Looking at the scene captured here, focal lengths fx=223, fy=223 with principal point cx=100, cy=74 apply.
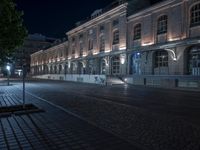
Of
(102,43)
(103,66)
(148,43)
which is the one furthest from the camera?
(102,43)

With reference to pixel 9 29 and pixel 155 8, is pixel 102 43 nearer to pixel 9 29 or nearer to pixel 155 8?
pixel 155 8

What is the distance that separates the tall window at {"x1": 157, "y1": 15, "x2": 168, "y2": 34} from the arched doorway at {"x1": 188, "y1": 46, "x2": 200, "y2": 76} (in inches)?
188

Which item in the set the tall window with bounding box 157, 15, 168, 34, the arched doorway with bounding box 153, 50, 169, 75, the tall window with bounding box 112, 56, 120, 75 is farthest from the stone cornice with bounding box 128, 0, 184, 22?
the tall window with bounding box 112, 56, 120, 75

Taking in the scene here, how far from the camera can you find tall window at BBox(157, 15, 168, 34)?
27706 millimetres

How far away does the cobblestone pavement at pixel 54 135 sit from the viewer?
5.12m

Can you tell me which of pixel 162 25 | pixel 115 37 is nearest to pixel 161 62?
pixel 162 25

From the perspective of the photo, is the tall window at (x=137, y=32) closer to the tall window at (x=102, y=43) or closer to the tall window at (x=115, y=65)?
the tall window at (x=115, y=65)

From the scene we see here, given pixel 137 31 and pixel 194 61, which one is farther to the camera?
pixel 137 31

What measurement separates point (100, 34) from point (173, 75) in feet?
66.2

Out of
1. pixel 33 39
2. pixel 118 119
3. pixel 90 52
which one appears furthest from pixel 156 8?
pixel 33 39

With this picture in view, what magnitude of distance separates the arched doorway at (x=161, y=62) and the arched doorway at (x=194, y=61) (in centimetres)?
296

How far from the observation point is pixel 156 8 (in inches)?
1128

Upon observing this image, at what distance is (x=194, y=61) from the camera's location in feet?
78.6

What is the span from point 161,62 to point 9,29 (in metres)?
20.3
